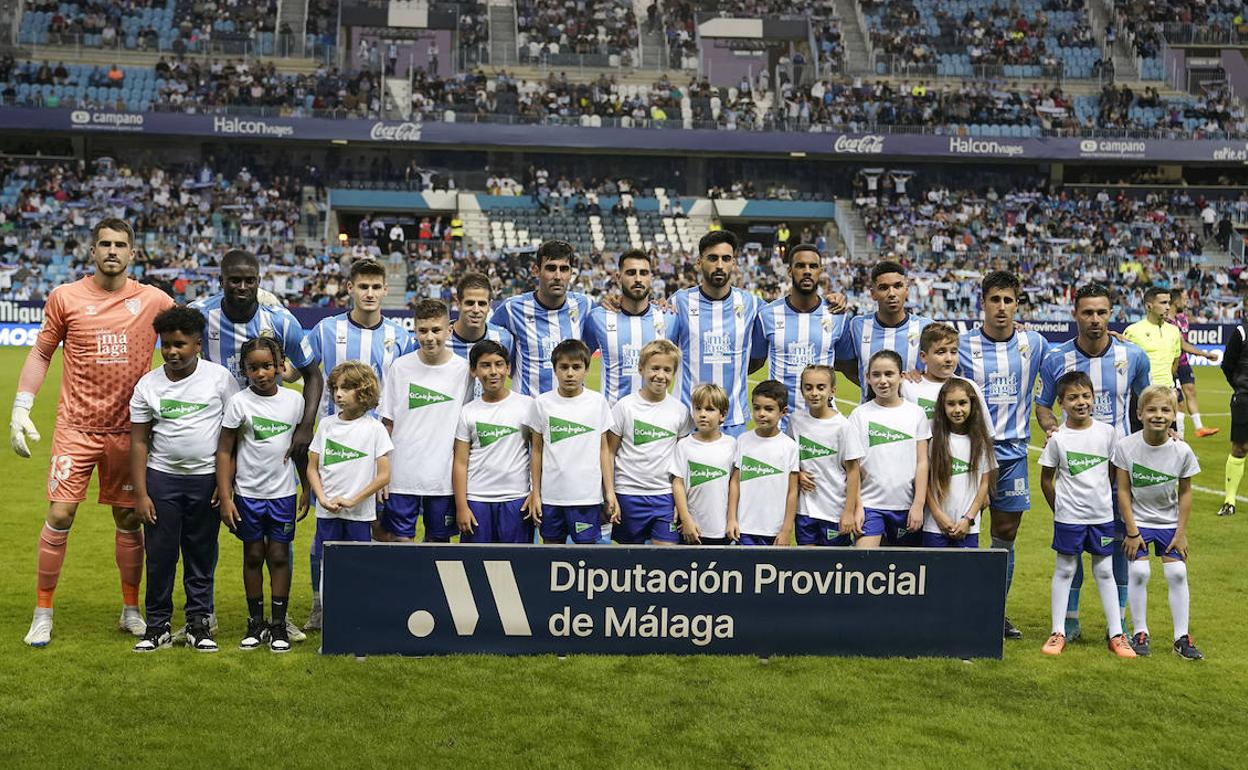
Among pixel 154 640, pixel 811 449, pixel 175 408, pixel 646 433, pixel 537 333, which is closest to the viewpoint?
pixel 175 408

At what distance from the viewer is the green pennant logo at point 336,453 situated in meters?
6.16

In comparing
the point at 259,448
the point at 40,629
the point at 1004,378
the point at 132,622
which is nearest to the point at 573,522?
the point at 259,448

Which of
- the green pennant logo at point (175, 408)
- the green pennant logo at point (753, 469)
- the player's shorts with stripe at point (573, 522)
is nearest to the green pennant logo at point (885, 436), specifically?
the green pennant logo at point (753, 469)

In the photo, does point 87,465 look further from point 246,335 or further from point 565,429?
point 565,429

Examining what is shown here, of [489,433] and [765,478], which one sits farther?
[765,478]

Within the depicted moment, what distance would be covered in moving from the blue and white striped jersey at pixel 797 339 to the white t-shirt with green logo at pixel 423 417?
189 cm

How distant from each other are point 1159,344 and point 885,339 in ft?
25.0

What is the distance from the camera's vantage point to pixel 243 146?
41.2 metres

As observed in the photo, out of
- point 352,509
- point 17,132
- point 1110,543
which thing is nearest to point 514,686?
point 352,509

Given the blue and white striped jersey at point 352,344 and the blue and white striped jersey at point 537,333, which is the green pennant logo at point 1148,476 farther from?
the blue and white striped jersey at point 352,344

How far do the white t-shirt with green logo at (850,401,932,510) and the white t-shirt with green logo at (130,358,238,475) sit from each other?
334 centimetres

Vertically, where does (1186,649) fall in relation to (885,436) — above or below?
below

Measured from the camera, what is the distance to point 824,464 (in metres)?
6.48

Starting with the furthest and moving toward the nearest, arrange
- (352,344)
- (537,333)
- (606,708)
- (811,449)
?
(537,333)
(352,344)
(811,449)
(606,708)
